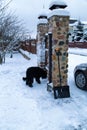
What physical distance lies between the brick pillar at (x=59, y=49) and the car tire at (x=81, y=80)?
2.23 feet

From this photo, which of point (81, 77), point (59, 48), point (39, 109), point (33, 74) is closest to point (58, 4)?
point (59, 48)

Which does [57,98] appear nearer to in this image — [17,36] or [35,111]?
[35,111]

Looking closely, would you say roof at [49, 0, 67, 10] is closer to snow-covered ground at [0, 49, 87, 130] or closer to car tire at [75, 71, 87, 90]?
car tire at [75, 71, 87, 90]

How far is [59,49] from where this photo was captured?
726 centimetres

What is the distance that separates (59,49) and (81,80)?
1.38m

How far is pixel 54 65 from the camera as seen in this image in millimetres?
7355

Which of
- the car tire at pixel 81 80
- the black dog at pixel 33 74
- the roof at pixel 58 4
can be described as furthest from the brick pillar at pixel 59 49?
the black dog at pixel 33 74

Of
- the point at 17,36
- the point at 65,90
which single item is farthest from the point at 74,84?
the point at 17,36

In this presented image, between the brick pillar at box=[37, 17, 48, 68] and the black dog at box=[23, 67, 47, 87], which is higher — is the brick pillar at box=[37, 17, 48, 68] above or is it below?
above

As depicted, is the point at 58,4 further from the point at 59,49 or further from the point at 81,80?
the point at 81,80

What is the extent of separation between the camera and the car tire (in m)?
7.71

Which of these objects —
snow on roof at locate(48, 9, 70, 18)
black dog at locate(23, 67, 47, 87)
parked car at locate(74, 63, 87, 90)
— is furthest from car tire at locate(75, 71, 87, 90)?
snow on roof at locate(48, 9, 70, 18)

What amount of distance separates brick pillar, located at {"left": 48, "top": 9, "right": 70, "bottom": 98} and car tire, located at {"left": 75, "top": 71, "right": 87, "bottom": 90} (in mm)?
680

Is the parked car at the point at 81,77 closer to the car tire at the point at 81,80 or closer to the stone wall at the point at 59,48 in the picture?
the car tire at the point at 81,80
